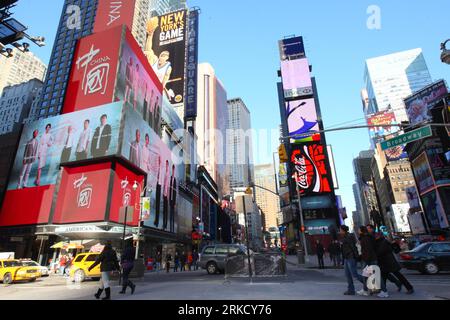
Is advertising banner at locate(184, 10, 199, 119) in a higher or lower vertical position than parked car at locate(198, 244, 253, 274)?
higher

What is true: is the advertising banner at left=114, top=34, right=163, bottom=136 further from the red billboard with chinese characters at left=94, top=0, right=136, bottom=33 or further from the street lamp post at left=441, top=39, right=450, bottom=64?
the street lamp post at left=441, top=39, right=450, bottom=64

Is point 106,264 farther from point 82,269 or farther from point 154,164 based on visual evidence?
point 154,164

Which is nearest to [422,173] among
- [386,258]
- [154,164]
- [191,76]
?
[154,164]

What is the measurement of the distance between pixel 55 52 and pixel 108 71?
264ft

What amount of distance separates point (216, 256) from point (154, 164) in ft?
96.9

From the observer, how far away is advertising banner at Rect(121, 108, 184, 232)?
122ft

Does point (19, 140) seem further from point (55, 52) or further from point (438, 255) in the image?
point (55, 52)

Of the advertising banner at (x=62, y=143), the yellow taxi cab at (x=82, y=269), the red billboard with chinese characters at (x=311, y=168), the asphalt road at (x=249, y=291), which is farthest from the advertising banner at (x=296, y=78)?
the asphalt road at (x=249, y=291)

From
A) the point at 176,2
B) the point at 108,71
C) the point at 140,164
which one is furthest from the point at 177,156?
the point at 176,2

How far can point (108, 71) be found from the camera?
38.8 metres

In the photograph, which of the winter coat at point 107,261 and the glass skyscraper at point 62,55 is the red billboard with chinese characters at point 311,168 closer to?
the winter coat at point 107,261

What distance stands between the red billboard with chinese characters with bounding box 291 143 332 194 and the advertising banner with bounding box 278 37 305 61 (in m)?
28.7

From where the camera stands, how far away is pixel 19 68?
480ft

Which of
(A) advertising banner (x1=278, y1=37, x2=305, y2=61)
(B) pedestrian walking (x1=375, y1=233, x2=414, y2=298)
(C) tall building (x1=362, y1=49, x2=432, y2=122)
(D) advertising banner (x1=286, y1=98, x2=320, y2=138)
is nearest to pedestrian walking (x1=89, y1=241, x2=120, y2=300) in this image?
(B) pedestrian walking (x1=375, y1=233, x2=414, y2=298)
